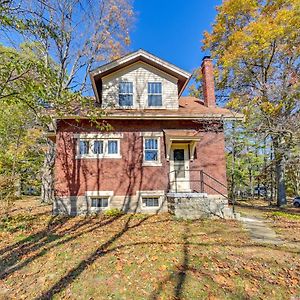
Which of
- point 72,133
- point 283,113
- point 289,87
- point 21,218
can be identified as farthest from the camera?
point 283,113

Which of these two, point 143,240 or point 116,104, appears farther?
point 116,104

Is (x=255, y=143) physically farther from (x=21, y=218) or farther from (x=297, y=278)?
(x=21, y=218)

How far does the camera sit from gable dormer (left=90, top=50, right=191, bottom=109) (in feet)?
42.0

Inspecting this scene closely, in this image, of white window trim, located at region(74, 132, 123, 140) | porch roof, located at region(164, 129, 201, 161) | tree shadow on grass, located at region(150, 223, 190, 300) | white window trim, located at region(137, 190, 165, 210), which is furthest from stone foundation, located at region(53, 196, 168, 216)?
tree shadow on grass, located at region(150, 223, 190, 300)

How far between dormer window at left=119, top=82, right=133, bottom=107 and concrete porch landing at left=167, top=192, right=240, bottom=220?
5369mm

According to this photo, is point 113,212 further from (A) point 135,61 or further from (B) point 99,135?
(A) point 135,61

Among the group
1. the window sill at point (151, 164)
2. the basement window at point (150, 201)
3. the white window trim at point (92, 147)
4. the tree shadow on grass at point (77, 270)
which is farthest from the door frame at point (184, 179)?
the tree shadow on grass at point (77, 270)

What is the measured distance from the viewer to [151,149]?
12.2 meters

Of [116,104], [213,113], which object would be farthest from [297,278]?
[116,104]

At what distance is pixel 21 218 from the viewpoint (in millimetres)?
10727

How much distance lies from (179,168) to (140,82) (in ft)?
16.2

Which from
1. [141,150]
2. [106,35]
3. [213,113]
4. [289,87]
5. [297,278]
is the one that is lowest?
[297,278]

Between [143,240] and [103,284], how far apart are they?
2.64 metres

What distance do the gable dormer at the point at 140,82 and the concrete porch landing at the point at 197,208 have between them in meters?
4.82
